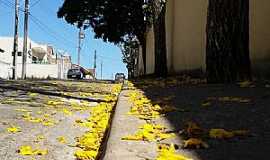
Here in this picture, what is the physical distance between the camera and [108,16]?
36.8m

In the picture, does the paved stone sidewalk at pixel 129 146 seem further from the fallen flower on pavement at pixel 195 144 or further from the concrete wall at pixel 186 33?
the concrete wall at pixel 186 33

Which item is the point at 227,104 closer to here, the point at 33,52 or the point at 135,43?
the point at 135,43

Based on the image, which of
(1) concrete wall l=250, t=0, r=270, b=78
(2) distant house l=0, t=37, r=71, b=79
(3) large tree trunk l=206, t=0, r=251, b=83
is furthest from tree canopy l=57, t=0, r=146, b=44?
(3) large tree trunk l=206, t=0, r=251, b=83

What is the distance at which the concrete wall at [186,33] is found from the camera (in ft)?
53.4

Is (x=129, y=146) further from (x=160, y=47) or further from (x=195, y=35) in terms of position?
(x=160, y=47)

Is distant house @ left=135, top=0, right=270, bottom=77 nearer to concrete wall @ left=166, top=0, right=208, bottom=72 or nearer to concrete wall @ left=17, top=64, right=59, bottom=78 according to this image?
concrete wall @ left=166, top=0, right=208, bottom=72

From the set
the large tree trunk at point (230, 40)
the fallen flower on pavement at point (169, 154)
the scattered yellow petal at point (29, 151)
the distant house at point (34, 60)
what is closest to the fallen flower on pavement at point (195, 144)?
the fallen flower on pavement at point (169, 154)

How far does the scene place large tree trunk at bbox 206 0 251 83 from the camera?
9633mm

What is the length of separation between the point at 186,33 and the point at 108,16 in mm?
18188

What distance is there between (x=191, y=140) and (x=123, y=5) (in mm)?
32253

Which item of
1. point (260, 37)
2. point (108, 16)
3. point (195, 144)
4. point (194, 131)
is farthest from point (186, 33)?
point (108, 16)

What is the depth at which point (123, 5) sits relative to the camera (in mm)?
35812

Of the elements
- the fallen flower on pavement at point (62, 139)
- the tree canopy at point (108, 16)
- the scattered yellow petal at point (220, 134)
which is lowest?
the fallen flower on pavement at point (62, 139)

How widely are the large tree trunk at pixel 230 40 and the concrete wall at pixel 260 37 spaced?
0.75 meters
